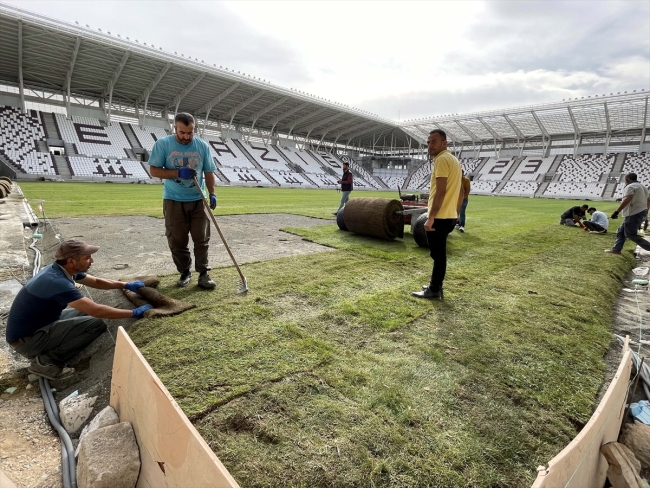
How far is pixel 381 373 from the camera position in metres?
2.52

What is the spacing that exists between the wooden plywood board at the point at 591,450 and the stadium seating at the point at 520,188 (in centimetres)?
5467

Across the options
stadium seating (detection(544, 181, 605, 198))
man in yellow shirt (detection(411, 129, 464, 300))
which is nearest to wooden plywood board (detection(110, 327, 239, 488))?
man in yellow shirt (detection(411, 129, 464, 300))

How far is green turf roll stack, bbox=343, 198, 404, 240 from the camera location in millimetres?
7422

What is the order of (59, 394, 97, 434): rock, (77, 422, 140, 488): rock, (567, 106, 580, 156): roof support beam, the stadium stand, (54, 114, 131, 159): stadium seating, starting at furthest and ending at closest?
the stadium stand → (567, 106, 580, 156): roof support beam → (54, 114, 131, 159): stadium seating → (59, 394, 97, 434): rock → (77, 422, 140, 488): rock

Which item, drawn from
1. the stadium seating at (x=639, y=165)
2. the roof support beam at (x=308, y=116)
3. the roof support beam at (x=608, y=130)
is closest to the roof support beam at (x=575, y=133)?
the roof support beam at (x=608, y=130)

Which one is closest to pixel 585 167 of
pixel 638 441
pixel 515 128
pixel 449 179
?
pixel 515 128

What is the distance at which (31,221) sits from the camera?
324 inches

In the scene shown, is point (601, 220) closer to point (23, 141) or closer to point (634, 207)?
point (634, 207)

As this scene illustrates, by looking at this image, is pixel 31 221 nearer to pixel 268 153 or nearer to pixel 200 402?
pixel 200 402

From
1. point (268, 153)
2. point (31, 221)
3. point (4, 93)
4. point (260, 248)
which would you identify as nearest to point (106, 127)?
point (4, 93)

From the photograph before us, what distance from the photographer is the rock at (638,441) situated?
2202 mm

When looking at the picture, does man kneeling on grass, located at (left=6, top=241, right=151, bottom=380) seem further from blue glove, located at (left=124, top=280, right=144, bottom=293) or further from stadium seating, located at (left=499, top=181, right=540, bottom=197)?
stadium seating, located at (left=499, top=181, right=540, bottom=197)

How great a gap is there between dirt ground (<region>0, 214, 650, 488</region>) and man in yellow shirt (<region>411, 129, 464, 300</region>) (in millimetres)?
1779

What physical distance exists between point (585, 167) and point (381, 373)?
61475 millimetres
